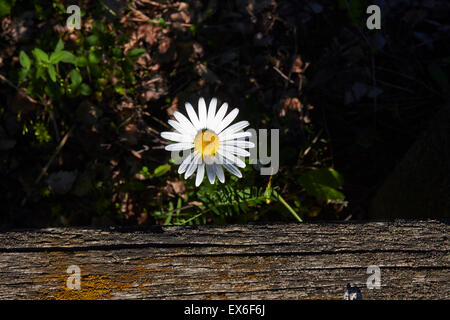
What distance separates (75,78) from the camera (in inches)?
88.7

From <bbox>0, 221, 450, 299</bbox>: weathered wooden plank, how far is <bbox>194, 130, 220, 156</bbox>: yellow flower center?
61 cm

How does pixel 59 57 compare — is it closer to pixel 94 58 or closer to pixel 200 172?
pixel 94 58

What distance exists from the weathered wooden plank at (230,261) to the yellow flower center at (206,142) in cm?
61

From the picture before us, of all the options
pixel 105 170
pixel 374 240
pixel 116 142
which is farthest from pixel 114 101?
pixel 374 240

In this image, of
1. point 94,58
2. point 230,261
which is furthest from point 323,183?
point 94,58

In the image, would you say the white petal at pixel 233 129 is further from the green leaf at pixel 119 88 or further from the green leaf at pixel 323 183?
the green leaf at pixel 119 88

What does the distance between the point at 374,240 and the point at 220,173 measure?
657mm

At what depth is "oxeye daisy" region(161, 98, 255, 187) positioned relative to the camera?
1643mm

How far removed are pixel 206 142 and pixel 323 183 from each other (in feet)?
2.73

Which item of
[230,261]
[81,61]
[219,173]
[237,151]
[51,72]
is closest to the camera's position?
[230,261]

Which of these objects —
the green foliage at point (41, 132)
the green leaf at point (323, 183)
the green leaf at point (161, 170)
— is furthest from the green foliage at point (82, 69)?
the green leaf at point (323, 183)

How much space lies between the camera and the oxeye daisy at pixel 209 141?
1643mm

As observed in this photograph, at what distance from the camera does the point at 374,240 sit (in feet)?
3.67
